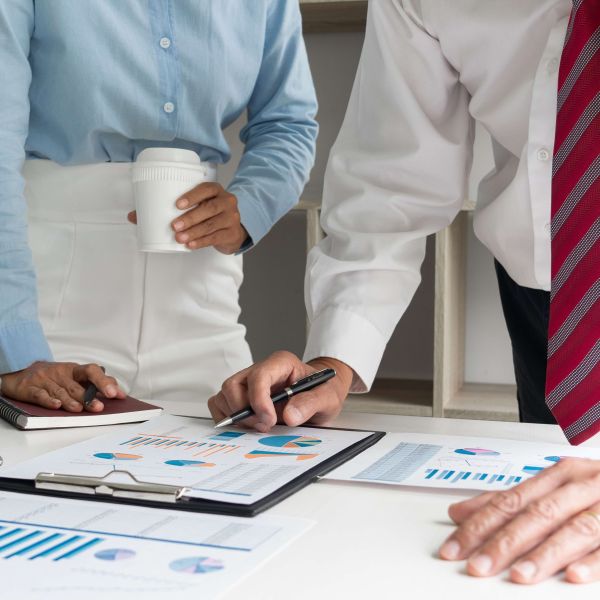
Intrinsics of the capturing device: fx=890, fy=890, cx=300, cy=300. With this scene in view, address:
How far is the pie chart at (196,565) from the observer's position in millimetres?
560

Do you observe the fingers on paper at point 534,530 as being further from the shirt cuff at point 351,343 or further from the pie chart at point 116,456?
the shirt cuff at point 351,343

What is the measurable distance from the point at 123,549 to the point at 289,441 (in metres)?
0.33

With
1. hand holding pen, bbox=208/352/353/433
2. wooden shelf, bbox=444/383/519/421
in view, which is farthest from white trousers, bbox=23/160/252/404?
wooden shelf, bbox=444/383/519/421

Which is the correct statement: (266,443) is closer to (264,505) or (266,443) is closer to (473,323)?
(264,505)

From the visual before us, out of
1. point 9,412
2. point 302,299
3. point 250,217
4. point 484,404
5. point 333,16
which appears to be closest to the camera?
point 9,412

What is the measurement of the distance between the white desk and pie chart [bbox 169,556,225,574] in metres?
0.03

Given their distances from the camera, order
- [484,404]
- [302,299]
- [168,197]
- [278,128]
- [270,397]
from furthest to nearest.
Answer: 1. [302,299]
2. [484,404]
3. [278,128]
4. [168,197]
5. [270,397]

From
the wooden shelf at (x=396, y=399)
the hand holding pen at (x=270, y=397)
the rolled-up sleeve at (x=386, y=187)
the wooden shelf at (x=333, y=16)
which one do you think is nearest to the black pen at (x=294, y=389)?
the hand holding pen at (x=270, y=397)

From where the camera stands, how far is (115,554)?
0.59 m

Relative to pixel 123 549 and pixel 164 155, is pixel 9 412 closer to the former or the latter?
pixel 164 155

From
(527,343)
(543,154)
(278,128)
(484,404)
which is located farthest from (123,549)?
(484,404)

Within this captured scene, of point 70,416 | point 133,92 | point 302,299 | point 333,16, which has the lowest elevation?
point 302,299

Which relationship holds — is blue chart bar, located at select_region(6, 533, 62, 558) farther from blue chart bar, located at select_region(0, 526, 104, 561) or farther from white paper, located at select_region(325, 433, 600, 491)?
white paper, located at select_region(325, 433, 600, 491)

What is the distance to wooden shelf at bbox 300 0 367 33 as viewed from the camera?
94.3 inches
